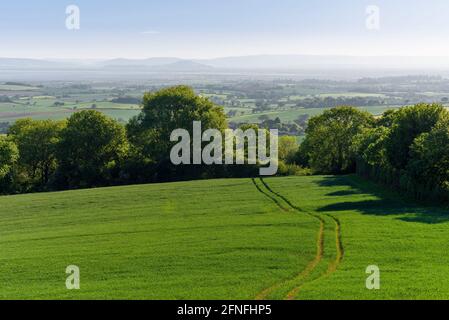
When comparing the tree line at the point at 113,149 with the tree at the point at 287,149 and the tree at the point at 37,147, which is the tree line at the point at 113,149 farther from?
the tree at the point at 287,149

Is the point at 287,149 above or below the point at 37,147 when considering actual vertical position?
below

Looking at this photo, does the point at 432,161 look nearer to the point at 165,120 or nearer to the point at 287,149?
the point at 165,120

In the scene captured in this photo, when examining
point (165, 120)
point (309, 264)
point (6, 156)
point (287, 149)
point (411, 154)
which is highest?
point (165, 120)

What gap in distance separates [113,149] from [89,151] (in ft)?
13.5

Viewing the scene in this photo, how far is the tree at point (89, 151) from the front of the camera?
7656 cm

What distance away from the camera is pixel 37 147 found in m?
79.2

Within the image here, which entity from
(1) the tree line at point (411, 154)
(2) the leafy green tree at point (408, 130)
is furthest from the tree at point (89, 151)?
(2) the leafy green tree at point (408, 130)

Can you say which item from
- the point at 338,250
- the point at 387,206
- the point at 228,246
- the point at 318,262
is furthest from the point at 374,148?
the point at 318,262

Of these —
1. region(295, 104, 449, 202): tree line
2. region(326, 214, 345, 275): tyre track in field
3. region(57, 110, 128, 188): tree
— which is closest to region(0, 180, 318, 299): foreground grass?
region(326, 214, 345, 275): tyre track in field

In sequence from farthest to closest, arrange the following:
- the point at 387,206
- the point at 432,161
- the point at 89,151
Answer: the point at 89,151, the point at 387,206, the point at 432,161
